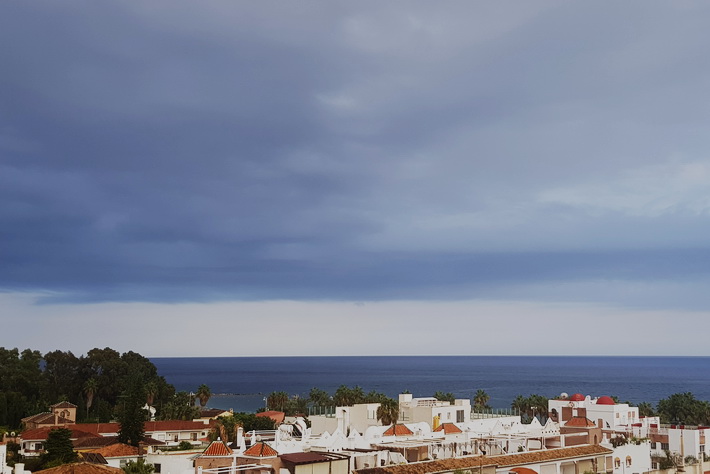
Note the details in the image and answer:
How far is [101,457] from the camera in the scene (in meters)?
58.5

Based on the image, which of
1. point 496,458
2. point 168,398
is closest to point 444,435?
point 496,458

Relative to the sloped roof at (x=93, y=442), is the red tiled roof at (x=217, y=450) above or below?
above

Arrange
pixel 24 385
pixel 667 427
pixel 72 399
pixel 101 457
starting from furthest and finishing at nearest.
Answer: pixel 72 399
pixel 24 385
pixel 667 427
pixel 101 457

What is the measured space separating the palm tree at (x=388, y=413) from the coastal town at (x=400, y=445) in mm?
104

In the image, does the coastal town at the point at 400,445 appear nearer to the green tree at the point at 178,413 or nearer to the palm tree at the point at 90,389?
the green tree at the point at 178,413

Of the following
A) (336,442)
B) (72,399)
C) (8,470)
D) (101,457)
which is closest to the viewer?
(8,470)

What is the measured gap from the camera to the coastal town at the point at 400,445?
46.7 metres

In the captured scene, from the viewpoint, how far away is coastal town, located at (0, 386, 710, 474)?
46656 millimetres

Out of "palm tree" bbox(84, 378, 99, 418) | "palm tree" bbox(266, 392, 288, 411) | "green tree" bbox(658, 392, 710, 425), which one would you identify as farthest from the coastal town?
"palm tree" bbox(266, 392, 288, 411)

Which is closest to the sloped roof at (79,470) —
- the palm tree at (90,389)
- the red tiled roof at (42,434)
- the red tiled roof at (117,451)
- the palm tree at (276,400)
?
the red tiled roof at (117,451)

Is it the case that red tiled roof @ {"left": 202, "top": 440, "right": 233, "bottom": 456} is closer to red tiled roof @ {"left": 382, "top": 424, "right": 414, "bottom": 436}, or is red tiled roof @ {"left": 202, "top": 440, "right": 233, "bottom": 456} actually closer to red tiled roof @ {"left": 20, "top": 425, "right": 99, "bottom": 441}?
red tiled roof @ {"left": 382, "top": 424, "right": 414, "bottom": 436}

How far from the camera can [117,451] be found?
2479 inches

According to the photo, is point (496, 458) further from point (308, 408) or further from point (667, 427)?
point (308, 408)

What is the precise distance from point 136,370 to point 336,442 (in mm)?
73689
